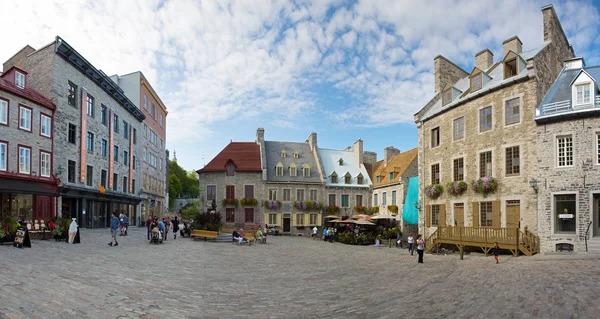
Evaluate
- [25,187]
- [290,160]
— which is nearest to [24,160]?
[25,187]

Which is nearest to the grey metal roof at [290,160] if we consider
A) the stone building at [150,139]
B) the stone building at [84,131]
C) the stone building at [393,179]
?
the stone building at [393,179]

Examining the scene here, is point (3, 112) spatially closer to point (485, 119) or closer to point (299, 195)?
point (485, 119)

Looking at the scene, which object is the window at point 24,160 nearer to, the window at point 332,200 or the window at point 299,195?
the window at point 299,195

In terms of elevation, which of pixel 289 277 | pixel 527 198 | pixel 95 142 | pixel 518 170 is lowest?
pixel 289 277

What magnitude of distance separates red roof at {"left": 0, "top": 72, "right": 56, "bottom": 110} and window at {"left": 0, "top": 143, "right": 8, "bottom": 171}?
3099 mm

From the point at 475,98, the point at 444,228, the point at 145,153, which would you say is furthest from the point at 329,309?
the point at 145,153

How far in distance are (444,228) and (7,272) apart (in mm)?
21698

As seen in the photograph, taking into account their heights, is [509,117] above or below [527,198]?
above

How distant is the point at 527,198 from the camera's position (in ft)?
66.3

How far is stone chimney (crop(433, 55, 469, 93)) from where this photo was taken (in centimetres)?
2989

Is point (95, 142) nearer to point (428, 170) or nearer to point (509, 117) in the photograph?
point (428, 170)

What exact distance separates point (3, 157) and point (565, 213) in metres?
29.5

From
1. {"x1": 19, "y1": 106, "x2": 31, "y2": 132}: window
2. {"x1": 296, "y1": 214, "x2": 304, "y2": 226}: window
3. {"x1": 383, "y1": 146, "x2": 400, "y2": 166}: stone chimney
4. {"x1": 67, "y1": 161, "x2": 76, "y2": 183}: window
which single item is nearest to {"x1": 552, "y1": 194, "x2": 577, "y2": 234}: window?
{"x1": 383, "y1": 146, "x2": 400, "y2": 166}: stone chimney

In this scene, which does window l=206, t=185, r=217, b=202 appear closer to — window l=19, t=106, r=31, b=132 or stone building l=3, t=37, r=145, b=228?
stone building l=3, t=37, r=145, b=228
